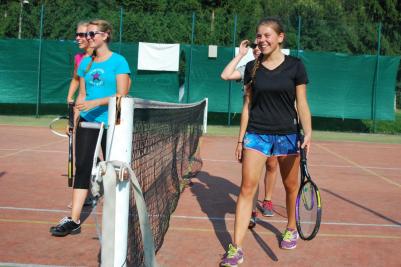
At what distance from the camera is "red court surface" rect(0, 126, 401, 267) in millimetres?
4328

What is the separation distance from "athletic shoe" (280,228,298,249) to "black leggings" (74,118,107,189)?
5.73ft

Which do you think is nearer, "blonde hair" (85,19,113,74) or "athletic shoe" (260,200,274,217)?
"blonde hair" (85,19,113,74)

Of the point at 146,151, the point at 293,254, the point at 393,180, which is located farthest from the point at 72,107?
the point at 393,180

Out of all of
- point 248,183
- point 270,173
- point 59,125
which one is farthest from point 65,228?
point 59,125

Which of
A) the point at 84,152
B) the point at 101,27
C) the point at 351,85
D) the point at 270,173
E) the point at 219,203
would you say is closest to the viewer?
the point at 101,27

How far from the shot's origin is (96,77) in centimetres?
466

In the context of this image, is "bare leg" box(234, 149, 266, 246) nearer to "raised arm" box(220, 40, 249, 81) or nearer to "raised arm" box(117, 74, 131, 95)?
"raised arm" box(220, 40, 249, 81)

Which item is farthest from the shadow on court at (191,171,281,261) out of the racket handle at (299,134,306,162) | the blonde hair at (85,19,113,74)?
the blonde hair at (85,19,113,74)

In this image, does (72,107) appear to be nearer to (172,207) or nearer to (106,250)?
(172,207)

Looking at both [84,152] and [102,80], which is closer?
[102,80]

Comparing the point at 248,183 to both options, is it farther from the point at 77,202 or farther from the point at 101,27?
the point at 101,27

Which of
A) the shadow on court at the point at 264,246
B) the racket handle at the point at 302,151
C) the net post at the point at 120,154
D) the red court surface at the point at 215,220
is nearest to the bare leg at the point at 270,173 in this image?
the red court surface at the point at 215,220

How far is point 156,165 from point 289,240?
1.40 metres

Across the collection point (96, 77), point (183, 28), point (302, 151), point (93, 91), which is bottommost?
point (302, 151)
